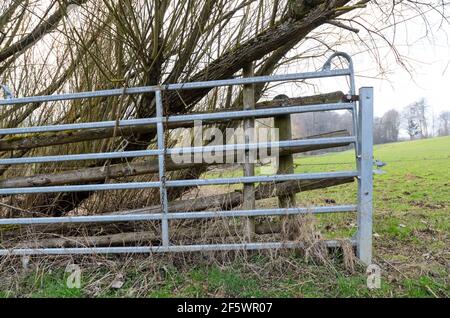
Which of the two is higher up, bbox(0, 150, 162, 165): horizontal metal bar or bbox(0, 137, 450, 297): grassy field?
bbox(0, 150, 162, 165): horizontal metal bar

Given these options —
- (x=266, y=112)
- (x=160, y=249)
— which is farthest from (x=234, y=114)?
(x=160, y=249)

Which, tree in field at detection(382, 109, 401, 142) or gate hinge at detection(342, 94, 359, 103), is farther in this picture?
tree in field at detection(382, 109, 401, 142)

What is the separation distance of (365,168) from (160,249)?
2141mm

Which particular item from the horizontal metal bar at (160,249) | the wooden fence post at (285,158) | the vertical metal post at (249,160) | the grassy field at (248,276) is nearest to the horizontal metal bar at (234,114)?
the vertical metal post at (249,160)

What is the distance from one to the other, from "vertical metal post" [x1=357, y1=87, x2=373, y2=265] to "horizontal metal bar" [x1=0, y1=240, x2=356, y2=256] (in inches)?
5.8

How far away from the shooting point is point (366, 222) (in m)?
2.92

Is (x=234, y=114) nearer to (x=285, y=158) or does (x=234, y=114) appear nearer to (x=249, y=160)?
(x=249, y=160)

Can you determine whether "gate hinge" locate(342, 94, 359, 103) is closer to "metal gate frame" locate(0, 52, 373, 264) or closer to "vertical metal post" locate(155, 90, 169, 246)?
"metal gate frame" locate(0, 52, 373, 264)

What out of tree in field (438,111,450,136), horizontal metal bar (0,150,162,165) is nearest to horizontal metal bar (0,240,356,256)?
horizontal metal bar (0,150,162,165)

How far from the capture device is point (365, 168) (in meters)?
2.87

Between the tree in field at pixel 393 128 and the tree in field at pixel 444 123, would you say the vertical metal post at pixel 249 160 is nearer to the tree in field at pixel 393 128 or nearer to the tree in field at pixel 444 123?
the tree in field at pixel 393 128

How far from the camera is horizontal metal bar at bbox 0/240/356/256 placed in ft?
9.77

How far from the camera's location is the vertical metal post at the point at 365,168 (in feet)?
9.34

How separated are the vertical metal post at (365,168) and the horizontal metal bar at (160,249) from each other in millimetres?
148
